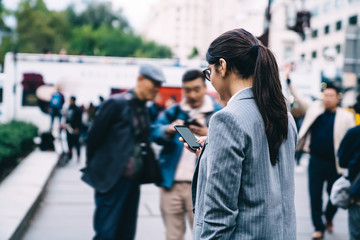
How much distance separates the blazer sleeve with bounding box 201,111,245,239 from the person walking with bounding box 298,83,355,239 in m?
4.34

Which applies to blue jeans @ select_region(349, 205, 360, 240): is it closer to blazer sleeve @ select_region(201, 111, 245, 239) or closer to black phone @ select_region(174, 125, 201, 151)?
black phone @ select_region(174, 125, 201, 151)

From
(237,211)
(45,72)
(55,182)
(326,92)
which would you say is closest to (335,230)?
(326,92)

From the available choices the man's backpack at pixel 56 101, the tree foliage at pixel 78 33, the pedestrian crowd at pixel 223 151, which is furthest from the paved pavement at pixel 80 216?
the tree foliage at pixel 78 33

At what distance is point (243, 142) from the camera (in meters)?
1.81

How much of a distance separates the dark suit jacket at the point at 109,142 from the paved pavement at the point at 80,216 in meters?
2.02

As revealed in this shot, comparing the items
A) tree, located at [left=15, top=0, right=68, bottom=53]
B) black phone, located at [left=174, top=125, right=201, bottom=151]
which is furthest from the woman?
tree, located at [left=15, top=0, right=68, bottom=53]

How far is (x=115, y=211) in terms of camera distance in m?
3.89

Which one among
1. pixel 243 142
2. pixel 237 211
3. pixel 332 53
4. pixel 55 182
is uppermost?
pixel 332 53

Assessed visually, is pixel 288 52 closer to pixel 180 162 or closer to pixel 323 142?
pixel 323 142

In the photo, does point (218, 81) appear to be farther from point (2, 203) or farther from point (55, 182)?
point (55, 182)

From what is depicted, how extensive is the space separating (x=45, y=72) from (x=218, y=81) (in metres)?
17.1

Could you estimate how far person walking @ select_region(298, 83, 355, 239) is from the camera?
5.85 metres

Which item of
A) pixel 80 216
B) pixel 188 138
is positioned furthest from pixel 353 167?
pixel 80 216

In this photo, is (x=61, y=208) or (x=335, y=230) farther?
(x=61, y=208)
